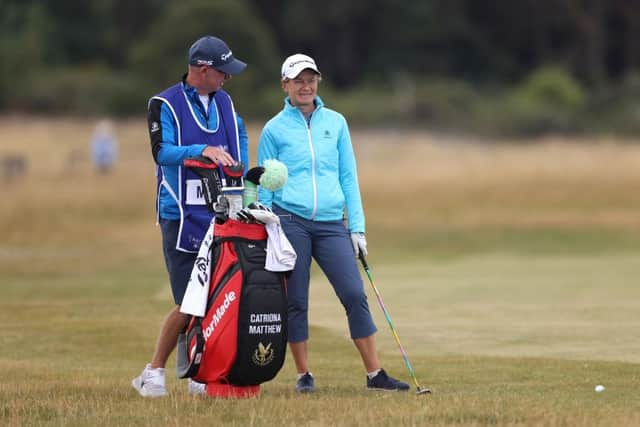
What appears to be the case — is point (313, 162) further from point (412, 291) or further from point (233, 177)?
point (412, 291)

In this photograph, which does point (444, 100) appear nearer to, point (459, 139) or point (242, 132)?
point (459, 139)

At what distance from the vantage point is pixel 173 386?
Result: 30.6 ft

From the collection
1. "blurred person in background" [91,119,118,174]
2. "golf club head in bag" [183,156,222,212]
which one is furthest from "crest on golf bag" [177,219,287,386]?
"blurred person in background" [91,119,118,174]

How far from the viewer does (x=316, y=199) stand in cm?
863

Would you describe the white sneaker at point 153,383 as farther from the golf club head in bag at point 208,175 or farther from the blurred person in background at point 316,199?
the golf club head in bag at point 208,175

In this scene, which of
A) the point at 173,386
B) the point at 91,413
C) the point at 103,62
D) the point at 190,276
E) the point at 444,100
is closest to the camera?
the point at 91,413

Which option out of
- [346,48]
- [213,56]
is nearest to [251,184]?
[213,56]

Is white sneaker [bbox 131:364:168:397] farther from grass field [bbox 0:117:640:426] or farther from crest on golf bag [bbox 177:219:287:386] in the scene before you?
crest on golf bag [bbox 177:219:287:386]

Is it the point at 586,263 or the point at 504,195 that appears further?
the point at 504,195

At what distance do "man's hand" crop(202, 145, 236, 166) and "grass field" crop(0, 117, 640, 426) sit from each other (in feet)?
4.52

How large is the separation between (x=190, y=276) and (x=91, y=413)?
120 centimetres

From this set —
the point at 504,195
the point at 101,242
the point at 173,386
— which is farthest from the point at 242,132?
the point at 504,195

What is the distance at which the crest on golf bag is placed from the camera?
786 centimetres

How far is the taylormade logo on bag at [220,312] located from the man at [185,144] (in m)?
0.48
